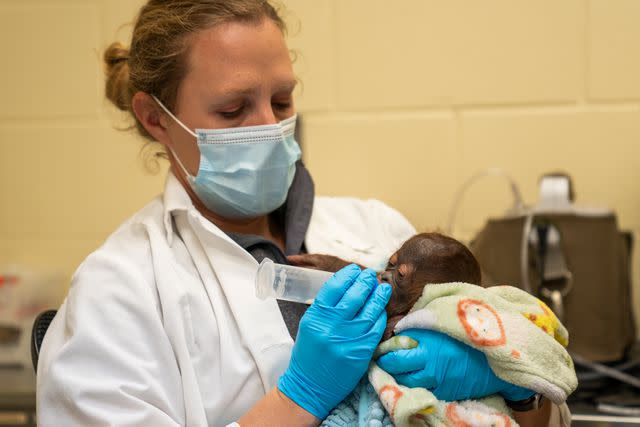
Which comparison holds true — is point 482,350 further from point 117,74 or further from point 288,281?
point 117,74

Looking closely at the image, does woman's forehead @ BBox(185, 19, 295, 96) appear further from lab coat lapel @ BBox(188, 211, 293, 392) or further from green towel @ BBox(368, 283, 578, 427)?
green towel @ BBox(368, 283, 578, 427)

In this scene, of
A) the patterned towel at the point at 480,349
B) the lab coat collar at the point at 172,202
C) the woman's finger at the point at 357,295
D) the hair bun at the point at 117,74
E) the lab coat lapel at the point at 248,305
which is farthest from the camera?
the hair bun at the point at 117,74

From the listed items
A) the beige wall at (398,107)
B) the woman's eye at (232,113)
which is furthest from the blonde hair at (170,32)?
the beige wall at (398,107)

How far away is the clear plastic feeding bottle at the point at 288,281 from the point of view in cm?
128

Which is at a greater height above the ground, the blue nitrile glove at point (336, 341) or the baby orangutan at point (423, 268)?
the baby orangutan at point (423, 268)

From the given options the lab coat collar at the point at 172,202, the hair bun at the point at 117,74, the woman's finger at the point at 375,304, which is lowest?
the woman's finger at the point at 375,304

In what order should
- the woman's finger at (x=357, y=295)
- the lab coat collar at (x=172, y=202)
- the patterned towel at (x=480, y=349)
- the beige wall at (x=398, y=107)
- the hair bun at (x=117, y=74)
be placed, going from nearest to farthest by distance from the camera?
the patterned towel at (x=480, y=349), the woman's finger at (x=357, y=295), the lab coat collar at (x=172, y=202), the hair bun at (x=117, y=74), the beige wall at (x=398, y=107)

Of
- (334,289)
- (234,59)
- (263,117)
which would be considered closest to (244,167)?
(263,117)

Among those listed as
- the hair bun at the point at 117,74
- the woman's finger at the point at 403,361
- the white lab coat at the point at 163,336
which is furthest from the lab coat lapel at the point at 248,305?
the hair bun at the point at 117,74

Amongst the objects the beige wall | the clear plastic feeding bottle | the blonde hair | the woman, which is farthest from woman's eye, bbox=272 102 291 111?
the beige wall

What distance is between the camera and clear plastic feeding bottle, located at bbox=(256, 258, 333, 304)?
4.20 ft

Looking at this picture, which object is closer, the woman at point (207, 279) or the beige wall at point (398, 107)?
the woman at point (207, 279)

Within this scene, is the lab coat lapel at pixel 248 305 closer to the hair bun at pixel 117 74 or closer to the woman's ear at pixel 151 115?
the woman's ear at pixel 151 115

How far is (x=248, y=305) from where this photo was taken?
54.6 inches
